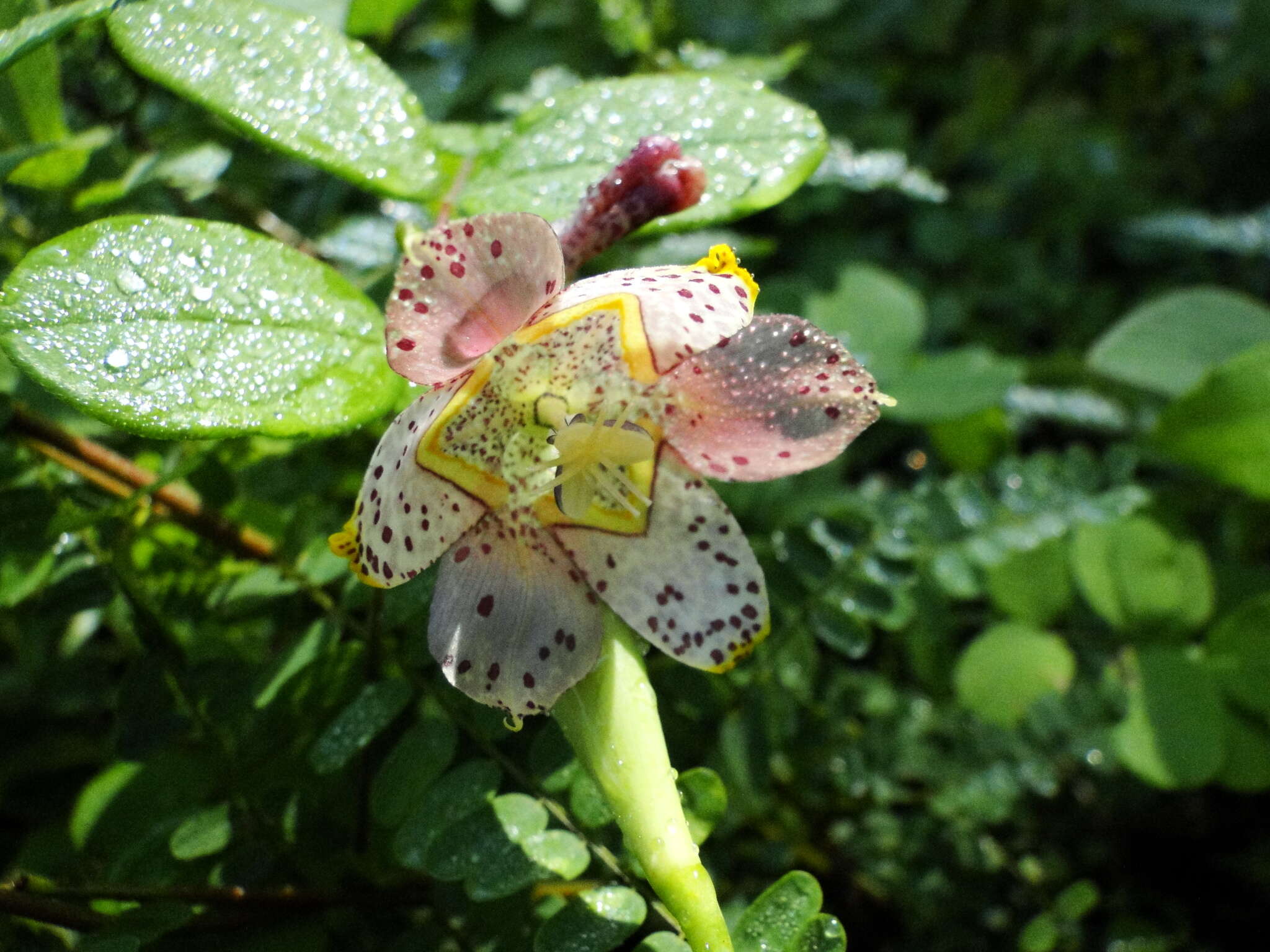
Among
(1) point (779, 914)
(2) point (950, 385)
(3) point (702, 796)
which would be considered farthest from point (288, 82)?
(2) point (950, 385)

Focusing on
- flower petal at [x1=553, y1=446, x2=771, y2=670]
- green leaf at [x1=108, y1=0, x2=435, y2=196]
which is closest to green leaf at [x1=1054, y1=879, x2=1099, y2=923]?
flower petal at [x1=553, y1=446, x2=771, y2=670]

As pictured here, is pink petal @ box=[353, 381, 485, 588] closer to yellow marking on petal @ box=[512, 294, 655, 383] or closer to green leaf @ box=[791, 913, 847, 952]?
yellow marking on petal @ box=[512, 294, 655, 383]

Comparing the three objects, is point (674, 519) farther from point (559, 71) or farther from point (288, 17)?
point (559, 71)

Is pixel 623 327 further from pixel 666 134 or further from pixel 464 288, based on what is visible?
pixel 666 134

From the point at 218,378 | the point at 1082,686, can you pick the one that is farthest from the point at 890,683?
the point at 218,378

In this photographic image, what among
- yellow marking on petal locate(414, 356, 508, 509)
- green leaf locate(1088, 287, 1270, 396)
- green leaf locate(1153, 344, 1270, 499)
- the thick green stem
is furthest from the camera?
green leaf locate(1088, 287, 1270, 396)
